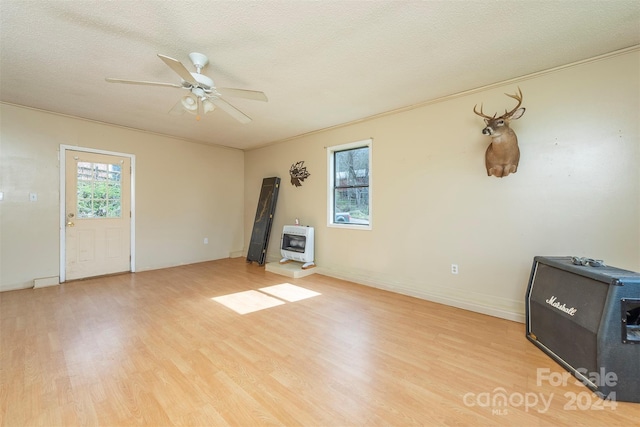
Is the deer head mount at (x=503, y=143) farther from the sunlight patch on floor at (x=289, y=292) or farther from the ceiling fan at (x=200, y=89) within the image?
the sunlight patch on floor at (x=289, y=292)

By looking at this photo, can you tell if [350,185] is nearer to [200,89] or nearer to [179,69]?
[200,89]

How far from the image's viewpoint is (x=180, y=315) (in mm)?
2852

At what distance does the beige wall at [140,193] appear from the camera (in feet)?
11.8

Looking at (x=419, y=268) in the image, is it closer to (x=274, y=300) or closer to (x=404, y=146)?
(x=404, y=146)

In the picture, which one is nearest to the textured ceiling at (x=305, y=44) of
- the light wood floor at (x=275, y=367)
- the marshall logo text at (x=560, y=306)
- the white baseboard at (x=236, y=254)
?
the marshall logo text at (x=560, y=306)

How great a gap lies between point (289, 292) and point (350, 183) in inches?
80.8

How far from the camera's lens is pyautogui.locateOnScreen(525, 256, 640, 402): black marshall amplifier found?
1635 mm

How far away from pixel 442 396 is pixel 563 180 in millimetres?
2395

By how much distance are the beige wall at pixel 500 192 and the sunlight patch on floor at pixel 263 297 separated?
3.18 ft

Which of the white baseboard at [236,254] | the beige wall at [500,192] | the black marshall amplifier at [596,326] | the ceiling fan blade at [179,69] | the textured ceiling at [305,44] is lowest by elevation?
the white baseboard at [236,254]

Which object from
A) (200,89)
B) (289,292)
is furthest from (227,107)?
(289,292)

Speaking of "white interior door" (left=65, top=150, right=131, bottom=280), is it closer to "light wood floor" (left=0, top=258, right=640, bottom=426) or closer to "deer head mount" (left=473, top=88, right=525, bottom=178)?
"light wood floor" (left=0, top=258, right=640, bottom=426)

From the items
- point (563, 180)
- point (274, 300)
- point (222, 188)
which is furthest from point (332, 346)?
point (222, 188)

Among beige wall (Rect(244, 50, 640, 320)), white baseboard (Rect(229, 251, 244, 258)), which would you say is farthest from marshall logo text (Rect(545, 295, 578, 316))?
white baseboard (Rect(229, 251, 244, 258))
